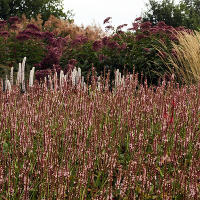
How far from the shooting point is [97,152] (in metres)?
3.27

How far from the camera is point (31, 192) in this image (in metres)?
2.82

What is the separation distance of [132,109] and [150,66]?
5977 millimetres

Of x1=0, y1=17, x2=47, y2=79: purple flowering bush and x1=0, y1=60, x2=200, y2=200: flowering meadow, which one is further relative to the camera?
x1=0, y1=17, x2=47, y2=79: purple flowering bush

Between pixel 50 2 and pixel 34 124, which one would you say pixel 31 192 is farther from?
pixel 50 2

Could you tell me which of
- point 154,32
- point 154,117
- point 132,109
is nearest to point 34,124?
point 132,109

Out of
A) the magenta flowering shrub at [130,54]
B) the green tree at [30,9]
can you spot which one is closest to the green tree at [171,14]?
the green tree at [30,9]

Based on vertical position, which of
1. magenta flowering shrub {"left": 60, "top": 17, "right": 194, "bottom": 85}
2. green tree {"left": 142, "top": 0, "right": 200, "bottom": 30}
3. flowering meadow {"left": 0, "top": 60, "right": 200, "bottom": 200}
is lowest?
flowering meadow {"left": 0, "top": 60, "right": 200, "bottom": 200}

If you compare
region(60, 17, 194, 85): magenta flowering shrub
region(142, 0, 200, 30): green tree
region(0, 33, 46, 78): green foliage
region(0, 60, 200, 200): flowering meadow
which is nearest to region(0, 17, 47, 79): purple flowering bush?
region(0, 33, 46, 78): green foliage

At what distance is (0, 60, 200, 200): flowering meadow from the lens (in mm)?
2334

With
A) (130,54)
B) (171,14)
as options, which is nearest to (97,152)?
(130,54)

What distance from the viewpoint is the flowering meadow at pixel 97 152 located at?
91.9 inches

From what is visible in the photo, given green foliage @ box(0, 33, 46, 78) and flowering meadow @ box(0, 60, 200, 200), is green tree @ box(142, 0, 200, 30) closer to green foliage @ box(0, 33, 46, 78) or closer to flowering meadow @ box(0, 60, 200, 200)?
green foliage @ box(0, 33, 46, 78)

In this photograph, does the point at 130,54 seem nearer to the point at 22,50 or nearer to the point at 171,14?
the point at 22,50

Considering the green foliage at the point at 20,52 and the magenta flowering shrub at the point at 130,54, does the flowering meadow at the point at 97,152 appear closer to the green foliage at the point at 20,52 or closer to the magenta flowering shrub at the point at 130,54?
the magenta flowering shrub at the point at 130,54
